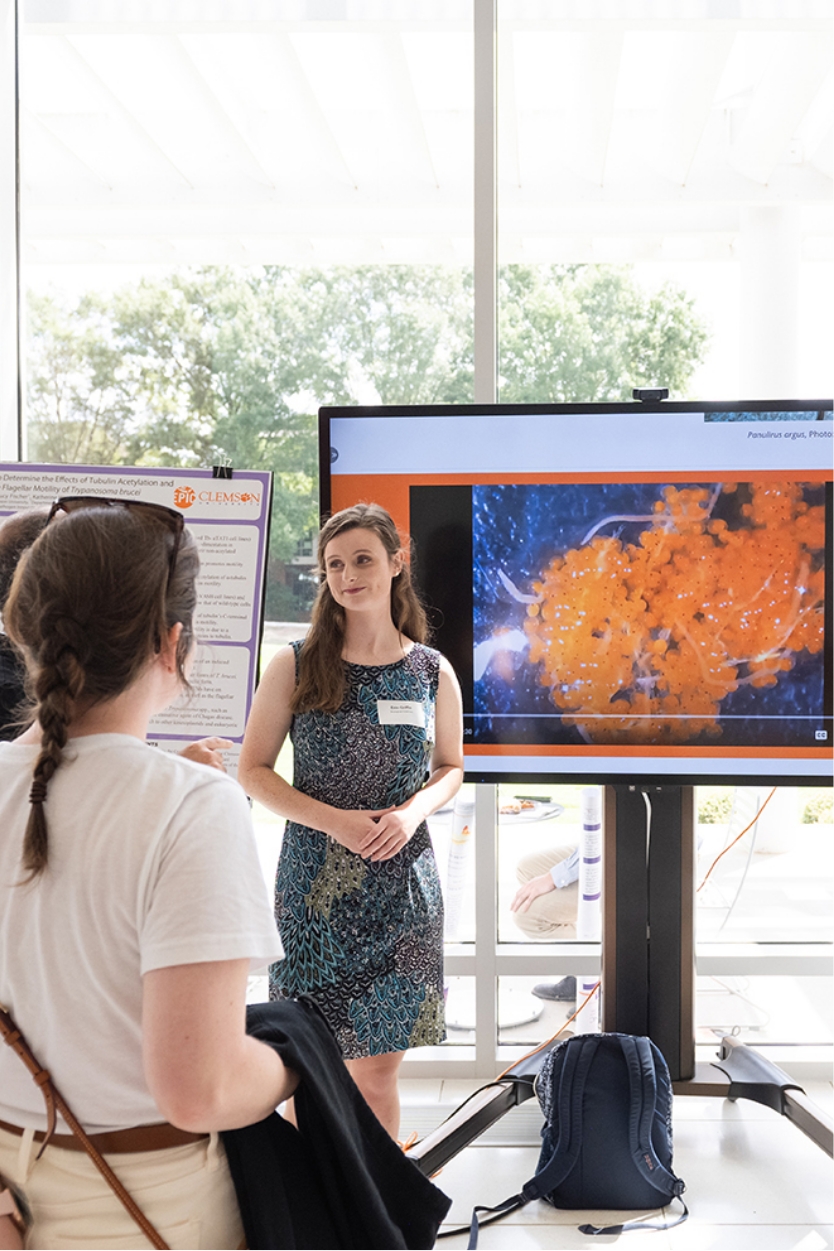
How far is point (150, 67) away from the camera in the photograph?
3107 mm

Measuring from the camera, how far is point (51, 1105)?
94 centimetres

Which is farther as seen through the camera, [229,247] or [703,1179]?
[229,247]

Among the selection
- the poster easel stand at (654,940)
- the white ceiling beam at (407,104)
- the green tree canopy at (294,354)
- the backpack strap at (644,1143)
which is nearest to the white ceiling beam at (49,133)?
the green tree canopy at (294,354)

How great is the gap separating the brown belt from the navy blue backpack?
161 centimetres

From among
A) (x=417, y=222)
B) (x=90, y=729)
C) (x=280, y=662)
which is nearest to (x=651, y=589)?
(x=280, y=662)

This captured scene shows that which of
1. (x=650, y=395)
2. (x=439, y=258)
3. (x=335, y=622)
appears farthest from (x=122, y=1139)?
(x=439, y=258)

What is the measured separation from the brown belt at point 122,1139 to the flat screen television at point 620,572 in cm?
157

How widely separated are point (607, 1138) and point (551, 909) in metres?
0.85

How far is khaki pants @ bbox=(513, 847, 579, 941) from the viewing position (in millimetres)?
3131

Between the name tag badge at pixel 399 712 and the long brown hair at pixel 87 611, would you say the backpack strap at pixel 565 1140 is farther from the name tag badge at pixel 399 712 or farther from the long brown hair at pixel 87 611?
the long brown hair at pixel 87 611

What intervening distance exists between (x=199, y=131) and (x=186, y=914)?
116 inches

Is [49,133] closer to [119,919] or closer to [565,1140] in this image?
[119,919]

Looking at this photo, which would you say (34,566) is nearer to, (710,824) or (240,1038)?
(240,1038)

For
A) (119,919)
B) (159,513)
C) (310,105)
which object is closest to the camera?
(119,919)
